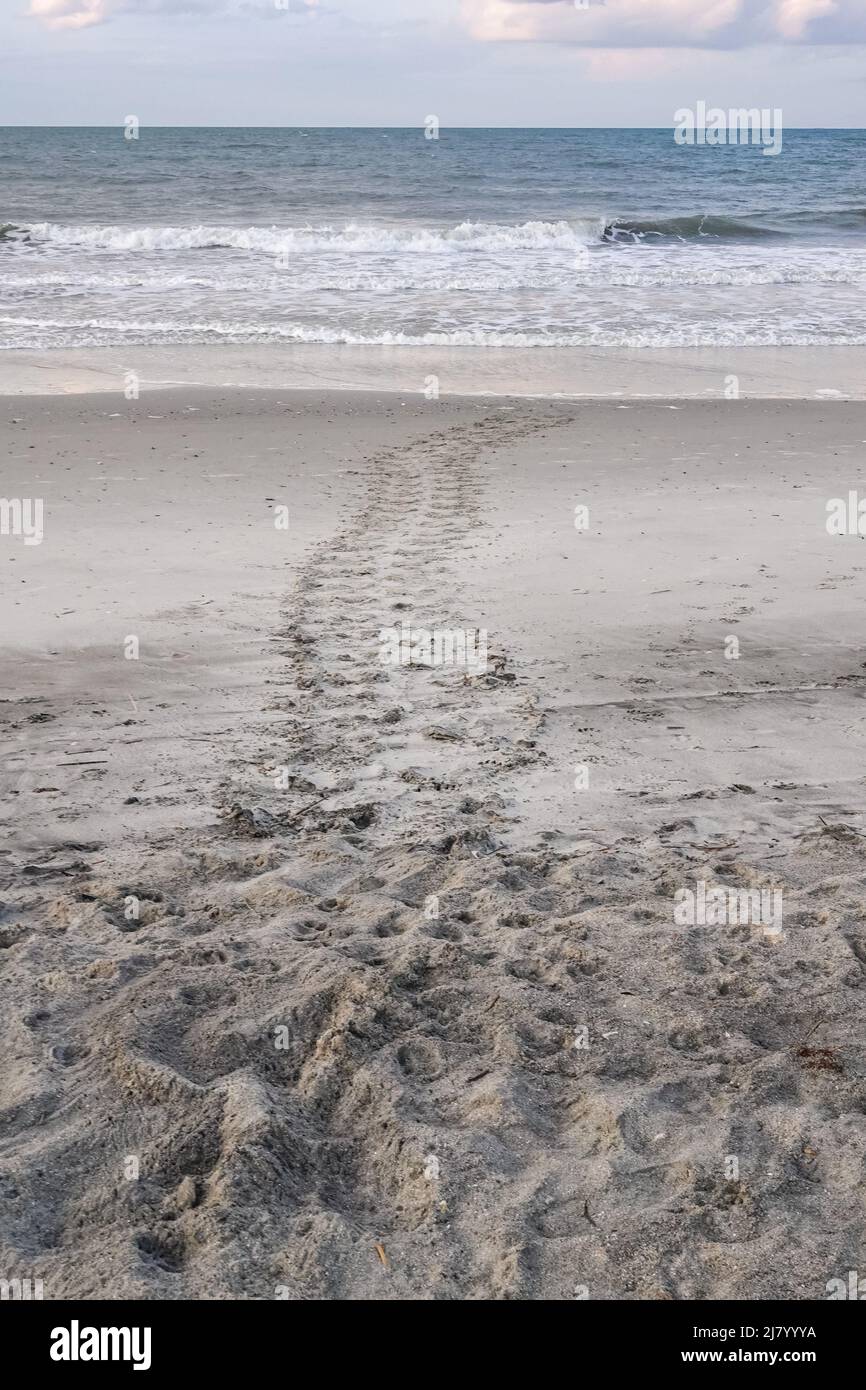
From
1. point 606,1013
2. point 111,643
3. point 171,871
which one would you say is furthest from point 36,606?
point 606,1013

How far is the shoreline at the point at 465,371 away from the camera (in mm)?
11523

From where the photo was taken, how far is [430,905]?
141 inches

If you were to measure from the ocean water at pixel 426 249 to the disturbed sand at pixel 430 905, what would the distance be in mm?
8681

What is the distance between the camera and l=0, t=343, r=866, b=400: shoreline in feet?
37.8

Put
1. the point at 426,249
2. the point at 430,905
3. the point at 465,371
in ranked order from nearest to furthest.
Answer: the point at 430,905 < the point at 465,371 < the point at 426,249

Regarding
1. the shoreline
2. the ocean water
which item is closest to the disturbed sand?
the shoreline

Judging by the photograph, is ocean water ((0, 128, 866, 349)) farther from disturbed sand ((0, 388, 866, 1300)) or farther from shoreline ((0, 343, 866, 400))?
disturbed sand ((0, 388, 866, 1300))

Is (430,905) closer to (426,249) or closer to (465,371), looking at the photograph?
(465,371)

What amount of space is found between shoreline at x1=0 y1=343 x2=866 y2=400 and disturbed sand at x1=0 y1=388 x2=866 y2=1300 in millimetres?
4209

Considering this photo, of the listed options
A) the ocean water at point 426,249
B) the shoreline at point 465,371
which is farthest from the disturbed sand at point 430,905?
the ocean water at point 426,249

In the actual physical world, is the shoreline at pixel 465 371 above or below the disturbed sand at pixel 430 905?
above

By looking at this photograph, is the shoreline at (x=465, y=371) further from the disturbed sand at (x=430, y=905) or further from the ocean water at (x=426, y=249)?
the disturbed sand at (x=430, y=905)

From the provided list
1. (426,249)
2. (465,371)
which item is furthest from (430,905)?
(426,249)

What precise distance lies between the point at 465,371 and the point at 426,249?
13810 millimetres
